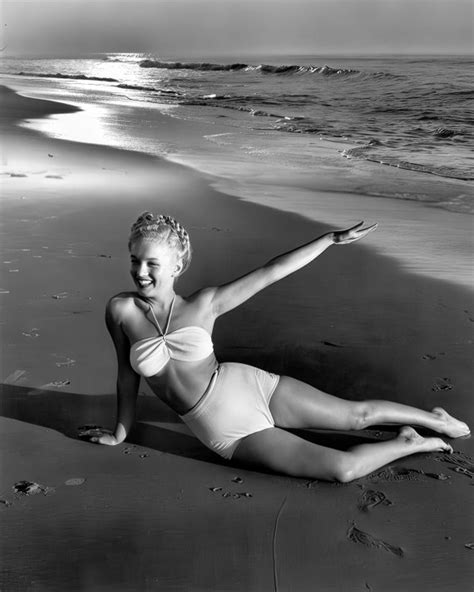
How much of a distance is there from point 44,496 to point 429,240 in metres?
4.63

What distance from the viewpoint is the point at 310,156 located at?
1173 centimetres

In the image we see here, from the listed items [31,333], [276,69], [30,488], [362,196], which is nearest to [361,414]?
[30,488]

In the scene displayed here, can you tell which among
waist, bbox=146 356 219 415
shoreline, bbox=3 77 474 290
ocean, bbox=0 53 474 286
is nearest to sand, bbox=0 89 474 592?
waist, bbox=146 356 219 415

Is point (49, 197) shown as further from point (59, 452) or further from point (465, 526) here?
point (465, 526)

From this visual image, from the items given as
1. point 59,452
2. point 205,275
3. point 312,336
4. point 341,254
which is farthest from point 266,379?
point 341,254

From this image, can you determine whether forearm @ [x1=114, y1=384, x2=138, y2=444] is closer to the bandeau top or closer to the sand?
the sand

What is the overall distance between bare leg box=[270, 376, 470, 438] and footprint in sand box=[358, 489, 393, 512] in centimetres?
47

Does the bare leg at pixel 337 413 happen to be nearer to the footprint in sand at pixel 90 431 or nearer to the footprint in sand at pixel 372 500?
the footprint in sand at pixel 372 500

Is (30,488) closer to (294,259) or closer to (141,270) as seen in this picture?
(141,270)

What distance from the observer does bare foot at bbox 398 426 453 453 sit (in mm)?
3355

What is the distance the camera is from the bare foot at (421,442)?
11.0 ft

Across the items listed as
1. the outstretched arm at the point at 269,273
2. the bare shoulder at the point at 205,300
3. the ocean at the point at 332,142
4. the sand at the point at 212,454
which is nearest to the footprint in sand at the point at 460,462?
the sand at the point at 212,454

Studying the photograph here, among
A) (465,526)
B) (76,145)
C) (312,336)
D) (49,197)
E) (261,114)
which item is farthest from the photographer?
(261,114)

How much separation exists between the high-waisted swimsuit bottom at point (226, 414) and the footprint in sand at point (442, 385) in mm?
1156
